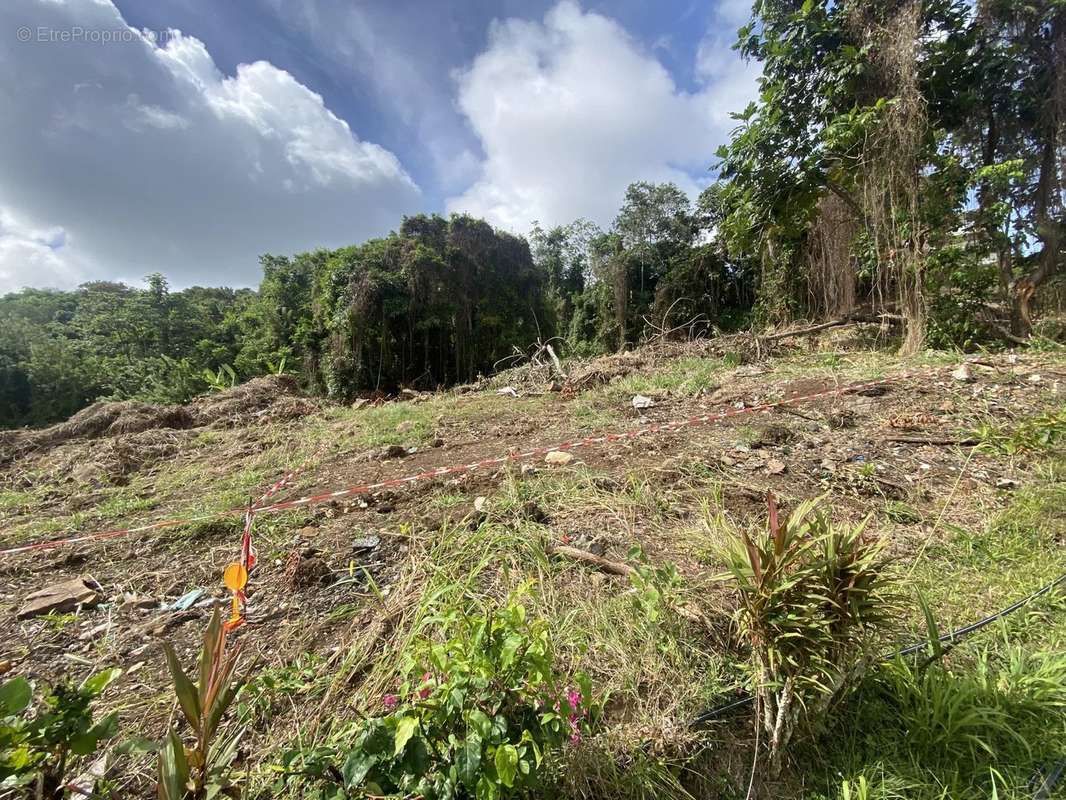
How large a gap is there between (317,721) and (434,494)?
4.97ft

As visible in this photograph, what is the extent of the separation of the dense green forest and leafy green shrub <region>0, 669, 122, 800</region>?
23.9 feet

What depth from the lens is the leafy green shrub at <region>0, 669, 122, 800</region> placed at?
678 mm

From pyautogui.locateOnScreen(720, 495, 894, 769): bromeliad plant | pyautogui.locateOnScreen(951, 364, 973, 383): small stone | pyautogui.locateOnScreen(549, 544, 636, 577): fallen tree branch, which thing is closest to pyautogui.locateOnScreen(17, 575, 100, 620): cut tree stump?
pyautogui.locateOnScreen(549, 544, 636, 577): fallen tree branch

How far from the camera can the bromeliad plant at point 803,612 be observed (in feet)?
3.43

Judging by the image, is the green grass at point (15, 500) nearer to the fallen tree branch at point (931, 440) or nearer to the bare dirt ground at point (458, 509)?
the bare dirt ground at point (458, 509)

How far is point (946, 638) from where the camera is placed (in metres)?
1.36

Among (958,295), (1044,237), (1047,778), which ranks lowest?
(1047,778)

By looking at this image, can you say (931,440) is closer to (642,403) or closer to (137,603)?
(642,403)

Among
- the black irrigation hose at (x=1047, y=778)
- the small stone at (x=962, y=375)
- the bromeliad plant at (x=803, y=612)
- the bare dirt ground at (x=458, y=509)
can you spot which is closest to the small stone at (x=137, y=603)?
the bare dirt ground at (x=458, y=509)

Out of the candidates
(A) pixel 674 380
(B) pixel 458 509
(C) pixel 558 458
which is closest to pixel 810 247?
(A) pixel 674 380

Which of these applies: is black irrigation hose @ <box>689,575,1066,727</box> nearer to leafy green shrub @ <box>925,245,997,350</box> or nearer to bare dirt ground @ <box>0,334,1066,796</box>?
bare dirt ground @ <box>0,334,1066,796</box>

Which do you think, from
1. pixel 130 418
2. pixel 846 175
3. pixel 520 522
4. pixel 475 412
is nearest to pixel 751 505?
pixel 520 522

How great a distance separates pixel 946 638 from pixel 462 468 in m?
2.60

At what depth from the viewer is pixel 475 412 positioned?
5.32 meters
